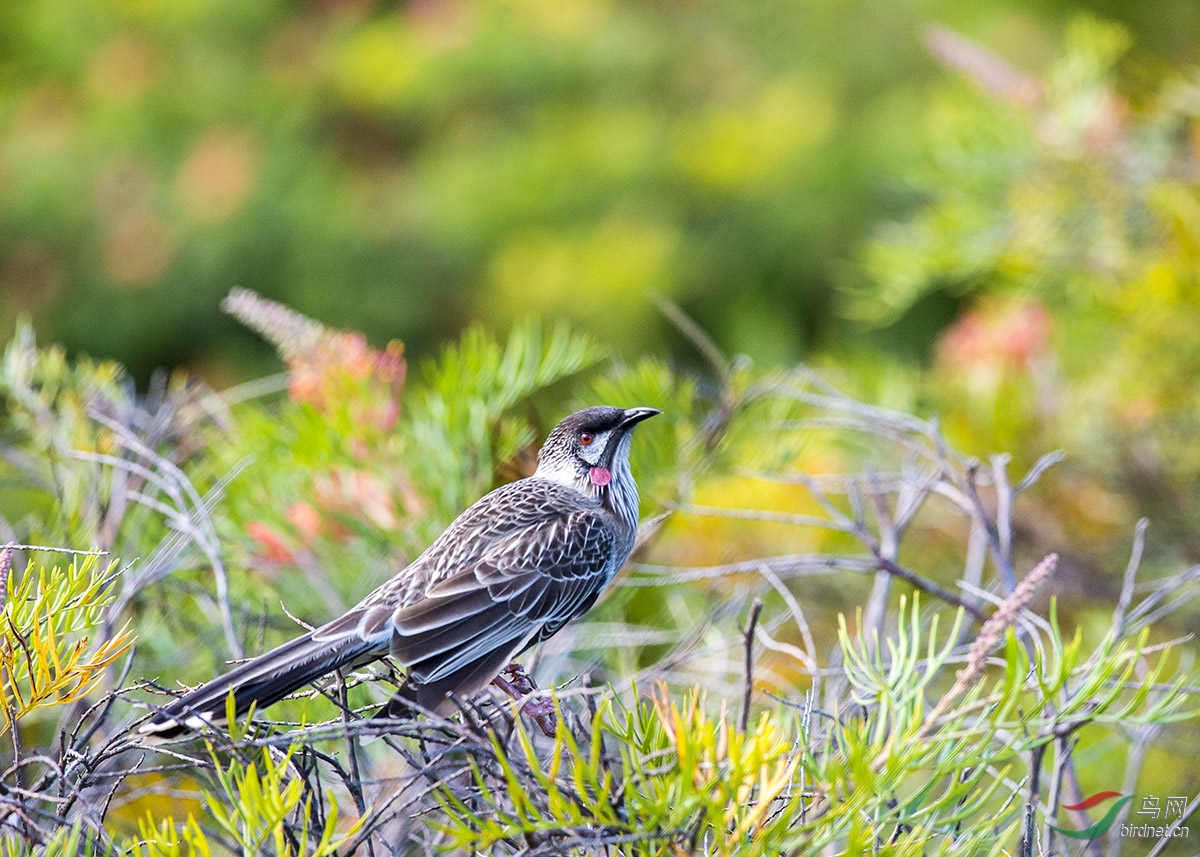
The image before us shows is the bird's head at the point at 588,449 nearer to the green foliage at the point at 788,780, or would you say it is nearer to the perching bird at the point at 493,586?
the perching bird at the point at 493,586

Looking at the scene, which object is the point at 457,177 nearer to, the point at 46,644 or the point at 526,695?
the point at 526,695

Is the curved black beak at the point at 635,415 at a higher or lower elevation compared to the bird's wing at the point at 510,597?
→ higher

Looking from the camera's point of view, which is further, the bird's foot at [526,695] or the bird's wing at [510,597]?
the bird's wing at [510,597]

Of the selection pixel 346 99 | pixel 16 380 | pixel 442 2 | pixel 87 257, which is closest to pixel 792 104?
pixel 442 2

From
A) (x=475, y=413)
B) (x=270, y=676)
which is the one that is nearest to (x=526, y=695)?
(x=270, y=676)

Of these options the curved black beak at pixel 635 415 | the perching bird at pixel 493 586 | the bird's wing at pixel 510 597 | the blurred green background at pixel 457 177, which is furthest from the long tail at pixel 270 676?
the blurred green background at pixel 457 177

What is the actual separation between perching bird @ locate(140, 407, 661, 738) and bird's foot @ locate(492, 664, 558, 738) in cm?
4

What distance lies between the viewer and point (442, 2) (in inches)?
228

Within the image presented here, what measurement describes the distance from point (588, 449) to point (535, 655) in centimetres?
34

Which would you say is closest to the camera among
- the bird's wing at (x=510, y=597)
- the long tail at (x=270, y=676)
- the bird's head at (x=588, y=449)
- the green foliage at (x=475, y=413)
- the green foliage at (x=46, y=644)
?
the green foliage at (x=46, y=644)

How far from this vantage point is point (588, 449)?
1.57m

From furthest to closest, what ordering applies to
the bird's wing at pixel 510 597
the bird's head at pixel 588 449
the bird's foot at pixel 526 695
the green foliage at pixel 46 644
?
the bird's head at pixel 588 449, the bird's wing at pixel 510 597, the bird's foot at pixel 526 695, the green foliage at pixel 46 644

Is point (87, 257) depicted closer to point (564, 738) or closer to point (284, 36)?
point (284, 36)

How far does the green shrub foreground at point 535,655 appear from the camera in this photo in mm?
703
